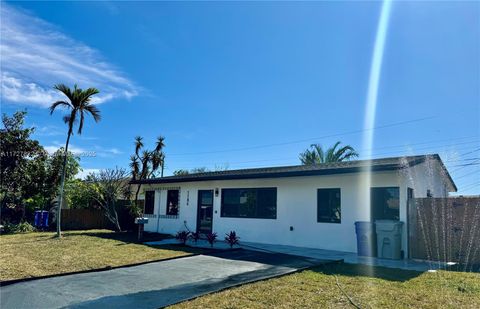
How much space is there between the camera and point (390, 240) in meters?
10.3

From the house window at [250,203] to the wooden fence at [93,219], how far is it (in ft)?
23.0

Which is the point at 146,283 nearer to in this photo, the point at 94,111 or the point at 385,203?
the point at 385,203

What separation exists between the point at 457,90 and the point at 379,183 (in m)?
4.03

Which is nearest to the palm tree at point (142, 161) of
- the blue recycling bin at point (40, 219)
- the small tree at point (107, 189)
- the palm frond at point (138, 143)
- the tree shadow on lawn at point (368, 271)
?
the palm frond at point (138, 143)

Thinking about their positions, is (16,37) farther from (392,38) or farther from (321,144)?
(321,144)

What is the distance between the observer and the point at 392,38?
1072 centimetres

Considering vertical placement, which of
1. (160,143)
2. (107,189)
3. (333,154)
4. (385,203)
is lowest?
(385,203)

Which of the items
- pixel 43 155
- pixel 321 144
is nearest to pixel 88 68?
pixel 43 155

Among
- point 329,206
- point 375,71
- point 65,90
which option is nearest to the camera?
point 375,71

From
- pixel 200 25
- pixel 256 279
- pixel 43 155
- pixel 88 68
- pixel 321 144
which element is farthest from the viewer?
pixel 321 144

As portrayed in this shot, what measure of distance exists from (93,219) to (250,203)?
395 inches

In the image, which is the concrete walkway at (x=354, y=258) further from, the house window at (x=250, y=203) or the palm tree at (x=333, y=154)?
the palm tree at (x=333, y=154)

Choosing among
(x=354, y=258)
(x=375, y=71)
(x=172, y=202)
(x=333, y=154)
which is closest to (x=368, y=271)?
(x=354, y=258)

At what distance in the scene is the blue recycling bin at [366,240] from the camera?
10.7 m
